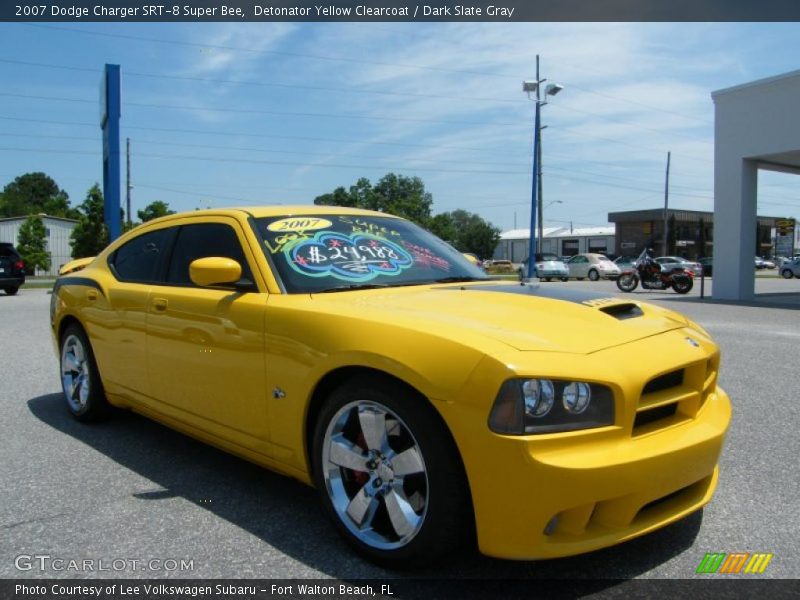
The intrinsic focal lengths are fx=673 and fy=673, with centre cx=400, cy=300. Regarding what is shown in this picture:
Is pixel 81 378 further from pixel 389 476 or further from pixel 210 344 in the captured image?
pixel 389 476

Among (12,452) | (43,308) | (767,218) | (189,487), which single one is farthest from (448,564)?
(767,218)

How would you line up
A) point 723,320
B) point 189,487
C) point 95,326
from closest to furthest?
1. point 189,487
2. point 95,326
3. point 723,320

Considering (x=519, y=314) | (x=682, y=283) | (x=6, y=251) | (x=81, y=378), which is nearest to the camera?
(x=519, y=314)

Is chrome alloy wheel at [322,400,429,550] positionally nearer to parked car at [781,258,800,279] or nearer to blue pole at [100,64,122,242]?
blue pole at [100,64,122,242]

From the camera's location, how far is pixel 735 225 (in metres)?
18.7

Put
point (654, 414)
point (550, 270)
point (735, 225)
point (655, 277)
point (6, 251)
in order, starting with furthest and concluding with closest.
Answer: point (550, 270), point (655, 277), point (6, 251), point (735, 225), point (654, 414)

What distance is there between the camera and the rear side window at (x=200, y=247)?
3.61 meters

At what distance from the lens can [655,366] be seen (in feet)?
8.25

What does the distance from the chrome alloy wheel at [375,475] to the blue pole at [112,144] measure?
20.3 meters

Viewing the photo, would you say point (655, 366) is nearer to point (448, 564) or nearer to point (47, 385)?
point (448, 564)

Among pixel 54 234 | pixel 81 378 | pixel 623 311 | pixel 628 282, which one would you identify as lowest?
pixel 81 378

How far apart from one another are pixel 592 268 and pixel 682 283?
14.7 metres

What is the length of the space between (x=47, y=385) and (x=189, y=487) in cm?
349
